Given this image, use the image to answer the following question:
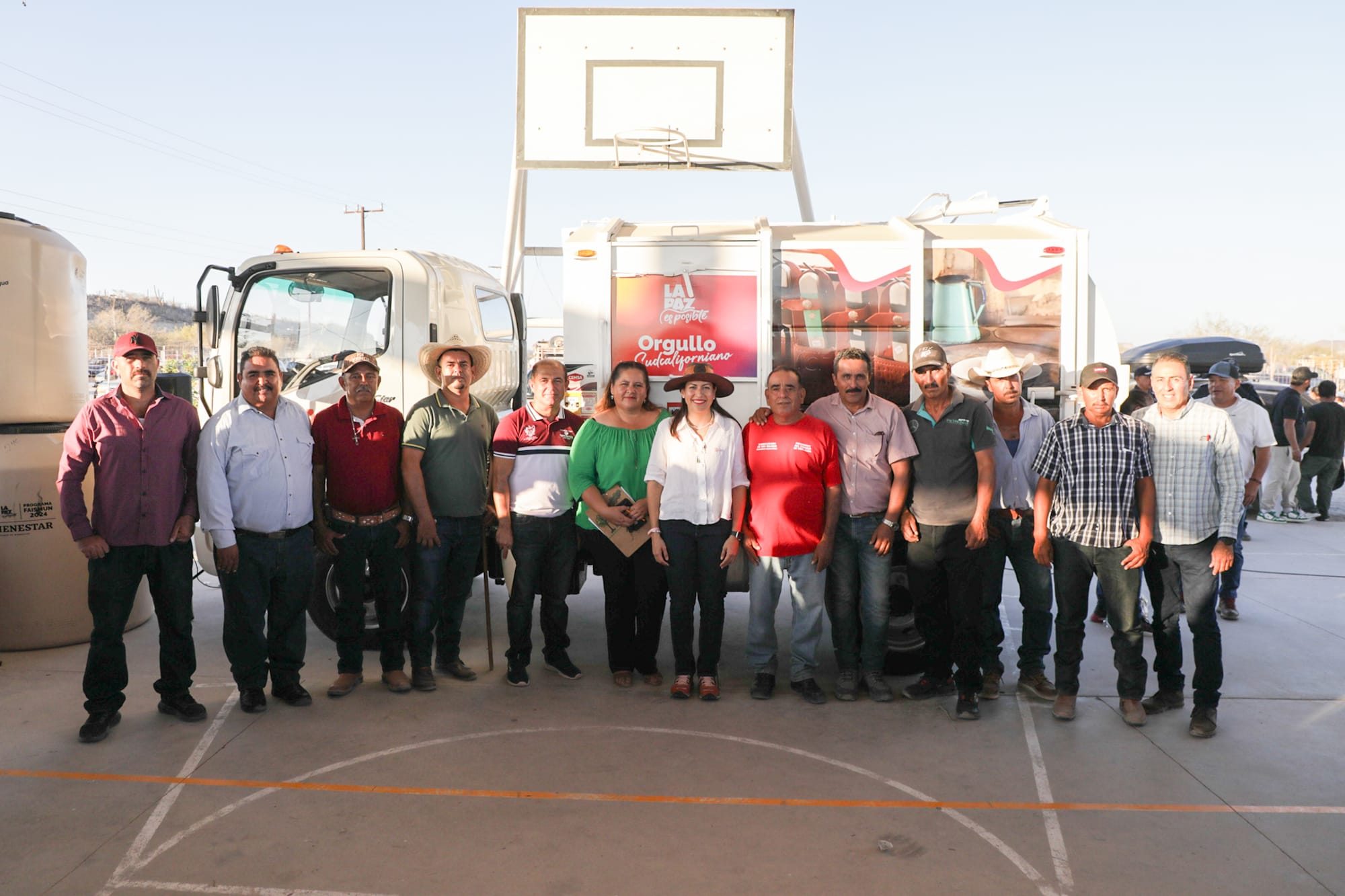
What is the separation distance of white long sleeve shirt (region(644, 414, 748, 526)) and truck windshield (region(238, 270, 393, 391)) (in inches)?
84.6

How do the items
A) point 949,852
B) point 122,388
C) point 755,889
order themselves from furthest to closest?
point 122,388 < point 949,852 < point 755,889

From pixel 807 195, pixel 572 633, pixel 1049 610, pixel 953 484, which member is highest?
pixel 807 195

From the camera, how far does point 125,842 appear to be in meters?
3.71

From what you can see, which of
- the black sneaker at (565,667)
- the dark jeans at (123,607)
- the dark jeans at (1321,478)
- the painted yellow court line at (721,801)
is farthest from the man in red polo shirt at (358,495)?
the dark jeans at (1321,478)

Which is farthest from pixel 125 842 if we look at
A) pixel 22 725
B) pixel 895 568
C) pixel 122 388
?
pixel 895 568

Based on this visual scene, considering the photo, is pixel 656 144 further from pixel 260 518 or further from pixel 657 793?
pixel 657 793

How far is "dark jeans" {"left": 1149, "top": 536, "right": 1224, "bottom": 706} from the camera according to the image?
4.84 m

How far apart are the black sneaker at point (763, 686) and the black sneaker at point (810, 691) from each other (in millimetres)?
131

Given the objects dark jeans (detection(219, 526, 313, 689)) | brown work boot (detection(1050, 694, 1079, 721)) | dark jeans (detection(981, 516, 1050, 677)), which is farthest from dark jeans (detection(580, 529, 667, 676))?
brown work boot (detection(1050, 694, 1079, 721))

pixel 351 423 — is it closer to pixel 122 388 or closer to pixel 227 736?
pixel 122 388

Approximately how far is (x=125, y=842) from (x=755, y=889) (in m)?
2.47

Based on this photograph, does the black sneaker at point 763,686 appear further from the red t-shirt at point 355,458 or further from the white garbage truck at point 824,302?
the red t-shirt at point 355,458

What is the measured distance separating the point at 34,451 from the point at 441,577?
125 inches

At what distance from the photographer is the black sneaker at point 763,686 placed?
5.44m
